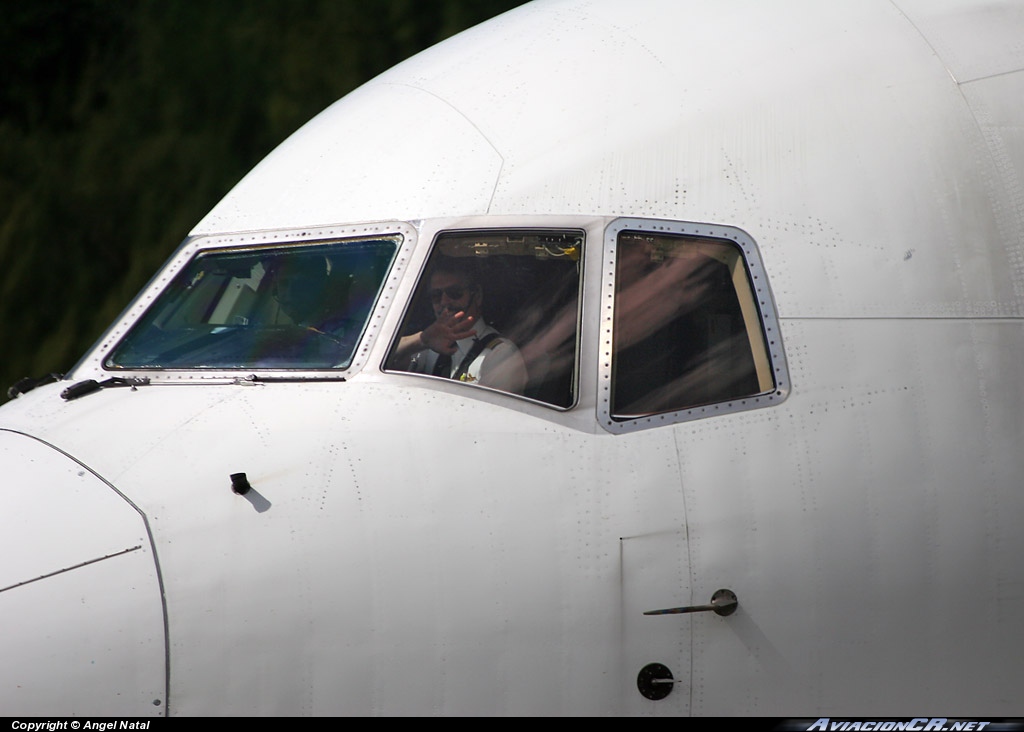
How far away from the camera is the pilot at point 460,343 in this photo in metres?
4.39

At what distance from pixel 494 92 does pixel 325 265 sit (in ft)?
3.73

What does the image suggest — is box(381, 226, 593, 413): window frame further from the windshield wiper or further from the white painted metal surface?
the windshield wiper

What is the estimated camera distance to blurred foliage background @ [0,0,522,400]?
12.8 m

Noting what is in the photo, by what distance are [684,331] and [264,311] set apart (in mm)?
1859

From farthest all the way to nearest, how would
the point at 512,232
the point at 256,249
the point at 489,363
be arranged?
the point at 256,249
the point at 512,232
the point at 489,363

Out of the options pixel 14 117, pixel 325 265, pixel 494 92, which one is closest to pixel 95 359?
pixel 325 265

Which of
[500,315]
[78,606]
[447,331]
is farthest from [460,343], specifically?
[78,606]

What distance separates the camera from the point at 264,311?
15.4 ft

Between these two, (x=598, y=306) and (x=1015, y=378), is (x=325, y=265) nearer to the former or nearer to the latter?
(x=598, y=306)

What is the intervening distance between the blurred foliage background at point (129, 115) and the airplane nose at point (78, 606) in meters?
9.46

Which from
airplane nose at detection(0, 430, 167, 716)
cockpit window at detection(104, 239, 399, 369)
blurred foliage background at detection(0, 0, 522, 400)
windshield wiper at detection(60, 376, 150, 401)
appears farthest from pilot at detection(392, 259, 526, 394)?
blurred foliage background at detection(0, 0, 522, 400)

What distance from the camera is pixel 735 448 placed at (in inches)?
167

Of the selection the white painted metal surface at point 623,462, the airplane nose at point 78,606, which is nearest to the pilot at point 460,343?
the white painted metal surface at point 623,462

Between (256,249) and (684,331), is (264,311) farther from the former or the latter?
(684,331)
